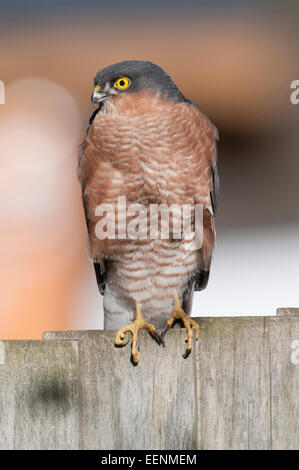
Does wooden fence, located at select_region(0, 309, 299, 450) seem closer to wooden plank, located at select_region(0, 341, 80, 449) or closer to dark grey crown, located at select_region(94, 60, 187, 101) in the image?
wooden plank, located at select_region(0, 341, 80, 449)

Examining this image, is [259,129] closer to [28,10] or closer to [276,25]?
[276,25]

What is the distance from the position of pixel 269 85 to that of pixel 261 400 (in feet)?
13.1

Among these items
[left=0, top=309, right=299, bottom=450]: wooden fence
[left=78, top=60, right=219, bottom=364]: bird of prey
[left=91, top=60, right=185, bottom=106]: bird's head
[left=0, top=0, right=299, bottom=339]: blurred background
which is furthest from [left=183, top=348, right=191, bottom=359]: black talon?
[left=0, top=0, right=299, bottom=339]: blurred background

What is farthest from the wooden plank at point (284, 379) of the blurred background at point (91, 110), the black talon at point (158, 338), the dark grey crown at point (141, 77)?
the blurred background at point (91, 110)

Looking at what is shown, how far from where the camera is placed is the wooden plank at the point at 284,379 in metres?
2.28

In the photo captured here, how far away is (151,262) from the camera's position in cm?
377

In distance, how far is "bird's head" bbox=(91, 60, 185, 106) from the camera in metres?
3.40

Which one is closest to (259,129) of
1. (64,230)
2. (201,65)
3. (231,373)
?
(201,65)

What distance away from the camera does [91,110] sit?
229 inches

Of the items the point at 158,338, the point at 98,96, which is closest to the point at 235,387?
→ the point at 158,338

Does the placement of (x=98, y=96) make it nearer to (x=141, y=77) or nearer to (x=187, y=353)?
(x=141, y=77)

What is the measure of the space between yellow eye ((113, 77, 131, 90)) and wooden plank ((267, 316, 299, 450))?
1606 millimetres

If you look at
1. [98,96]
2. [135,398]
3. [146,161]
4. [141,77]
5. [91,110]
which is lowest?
[135,398]

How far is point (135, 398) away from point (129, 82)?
175 centimetres
